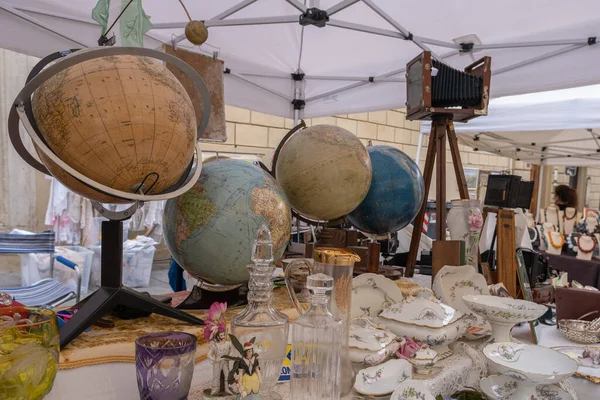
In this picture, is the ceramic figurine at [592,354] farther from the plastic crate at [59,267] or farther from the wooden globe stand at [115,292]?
the plastic crate at [59,267]

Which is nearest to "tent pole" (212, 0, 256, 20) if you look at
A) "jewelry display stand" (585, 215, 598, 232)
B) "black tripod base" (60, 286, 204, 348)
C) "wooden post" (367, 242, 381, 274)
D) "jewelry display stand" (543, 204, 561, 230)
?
"wooden post" (367, 242, 381, 274)

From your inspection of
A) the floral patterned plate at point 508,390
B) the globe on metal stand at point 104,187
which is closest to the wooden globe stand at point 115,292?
the globe on metal stand at point 104,187

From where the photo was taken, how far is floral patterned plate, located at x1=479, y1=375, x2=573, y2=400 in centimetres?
90

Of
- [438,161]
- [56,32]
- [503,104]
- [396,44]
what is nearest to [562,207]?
[503,104]

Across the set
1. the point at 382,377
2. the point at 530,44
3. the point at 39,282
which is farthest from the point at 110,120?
the point at 530,44

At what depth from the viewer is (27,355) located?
617mm

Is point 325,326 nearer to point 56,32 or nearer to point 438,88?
point 438,88

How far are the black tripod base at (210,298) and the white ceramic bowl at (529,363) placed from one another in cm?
61

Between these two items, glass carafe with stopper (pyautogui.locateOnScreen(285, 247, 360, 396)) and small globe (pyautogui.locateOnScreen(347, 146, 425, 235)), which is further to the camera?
small globe (pyautogui.locateOnScreen(347, 146, 425, 235))

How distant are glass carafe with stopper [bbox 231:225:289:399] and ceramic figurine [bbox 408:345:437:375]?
34 cm

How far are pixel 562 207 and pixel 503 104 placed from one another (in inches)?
68.3

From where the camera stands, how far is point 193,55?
4.50 feet

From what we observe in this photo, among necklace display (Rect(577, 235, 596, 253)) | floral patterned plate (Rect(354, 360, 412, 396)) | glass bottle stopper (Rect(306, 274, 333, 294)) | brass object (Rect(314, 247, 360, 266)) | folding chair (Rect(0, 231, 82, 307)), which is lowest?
folding chair (Rect(0, 231, 82, 307))

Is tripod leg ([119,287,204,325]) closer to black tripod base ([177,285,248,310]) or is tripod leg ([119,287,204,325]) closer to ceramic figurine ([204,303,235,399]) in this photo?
black tripod base ([177,285,248,310])
